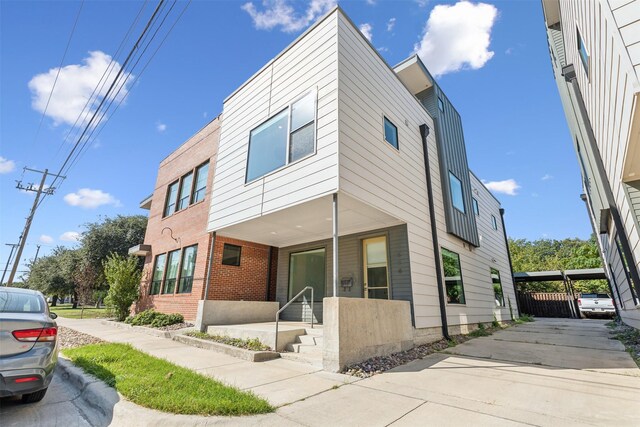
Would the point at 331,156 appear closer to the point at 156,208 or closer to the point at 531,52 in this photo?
the point at 531,52

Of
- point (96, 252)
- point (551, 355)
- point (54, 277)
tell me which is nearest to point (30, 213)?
point (96, 252)

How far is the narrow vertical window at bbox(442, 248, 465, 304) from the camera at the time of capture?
28.5ft

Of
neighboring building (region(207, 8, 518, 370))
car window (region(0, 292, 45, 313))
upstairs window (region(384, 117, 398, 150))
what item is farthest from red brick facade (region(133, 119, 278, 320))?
upstairs window (region(384, 117, 398, 150))

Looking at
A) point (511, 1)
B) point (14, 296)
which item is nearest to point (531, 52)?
point (511, 1)

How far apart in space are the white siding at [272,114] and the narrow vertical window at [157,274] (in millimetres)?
5535

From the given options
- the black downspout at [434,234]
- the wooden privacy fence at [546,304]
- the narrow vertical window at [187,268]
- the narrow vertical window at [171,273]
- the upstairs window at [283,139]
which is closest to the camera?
the upstairs window at [283,139]

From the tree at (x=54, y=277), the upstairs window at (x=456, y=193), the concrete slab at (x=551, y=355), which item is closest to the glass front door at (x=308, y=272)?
the concrete slab at (x=551, y=355)

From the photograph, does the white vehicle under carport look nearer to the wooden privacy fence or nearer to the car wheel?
the wooden privacy fence

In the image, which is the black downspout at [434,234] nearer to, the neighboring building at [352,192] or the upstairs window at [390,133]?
the neighboring building at [352,192]

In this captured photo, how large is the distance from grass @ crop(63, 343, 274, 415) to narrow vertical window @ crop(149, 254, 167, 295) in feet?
24.6

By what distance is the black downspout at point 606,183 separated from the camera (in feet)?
18.5

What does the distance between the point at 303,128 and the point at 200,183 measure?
715cm

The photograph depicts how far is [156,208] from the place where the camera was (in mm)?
14422

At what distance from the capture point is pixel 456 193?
10.5 metres
